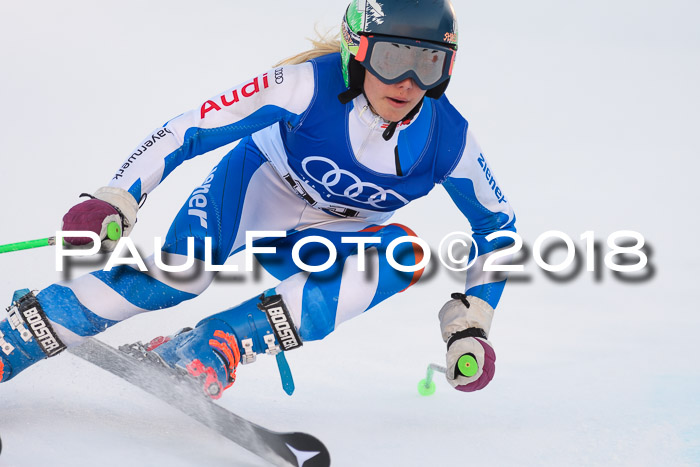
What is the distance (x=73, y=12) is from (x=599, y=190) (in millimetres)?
4970

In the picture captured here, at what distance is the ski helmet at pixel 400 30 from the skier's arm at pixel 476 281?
0.36 m

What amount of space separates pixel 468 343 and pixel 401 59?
3.08ft

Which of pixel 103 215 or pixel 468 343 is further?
pixel 468 343

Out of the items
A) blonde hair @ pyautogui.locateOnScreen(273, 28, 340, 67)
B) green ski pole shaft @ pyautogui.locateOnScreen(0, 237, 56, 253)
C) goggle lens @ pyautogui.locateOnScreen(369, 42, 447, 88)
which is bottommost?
green ski pole shaft @ pyautogui.locateOnScreen(0, 237, 56, 253)

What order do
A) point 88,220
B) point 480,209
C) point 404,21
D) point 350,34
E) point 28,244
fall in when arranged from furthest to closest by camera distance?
point 480,209 → point 350,34 → point 404,21 → point 28,244 → point 88,220

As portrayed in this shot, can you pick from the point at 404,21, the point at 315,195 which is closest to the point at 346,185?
the point at 315,195

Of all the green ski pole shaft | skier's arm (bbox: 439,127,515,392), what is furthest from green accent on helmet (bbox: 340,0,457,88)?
the green ski pole shaft

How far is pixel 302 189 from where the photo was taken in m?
3.16

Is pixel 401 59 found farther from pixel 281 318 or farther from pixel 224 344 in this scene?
pixel 224 344

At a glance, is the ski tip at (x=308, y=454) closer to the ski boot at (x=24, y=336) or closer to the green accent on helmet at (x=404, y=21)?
the ski boot at (x=24, y=336)

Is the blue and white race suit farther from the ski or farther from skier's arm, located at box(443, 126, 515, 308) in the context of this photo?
the ski

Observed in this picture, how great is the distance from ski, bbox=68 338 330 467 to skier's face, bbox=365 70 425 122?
1050 mm

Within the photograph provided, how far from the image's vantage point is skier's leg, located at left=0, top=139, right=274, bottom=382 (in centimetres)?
274

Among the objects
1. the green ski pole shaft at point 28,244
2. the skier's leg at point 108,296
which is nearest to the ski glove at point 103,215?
the green ski pole shaft at point 28,244
